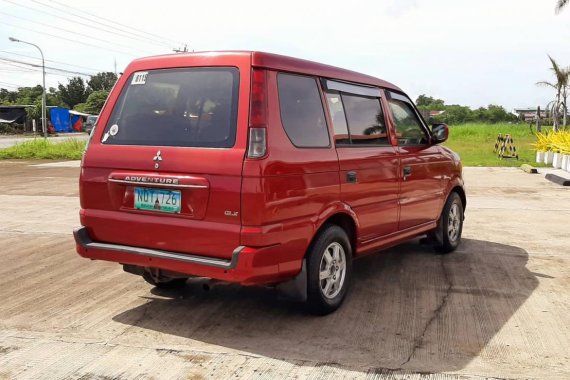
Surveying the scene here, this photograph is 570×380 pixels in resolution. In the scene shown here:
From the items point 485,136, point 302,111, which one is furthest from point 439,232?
point 485,136

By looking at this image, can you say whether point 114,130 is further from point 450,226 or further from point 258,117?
point 450,226

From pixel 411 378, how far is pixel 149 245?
199cm

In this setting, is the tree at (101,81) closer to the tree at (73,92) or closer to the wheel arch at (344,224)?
the tree at (73,92)

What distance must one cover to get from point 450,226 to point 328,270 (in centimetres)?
271

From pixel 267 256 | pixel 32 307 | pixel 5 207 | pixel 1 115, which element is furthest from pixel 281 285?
pixel 1 115

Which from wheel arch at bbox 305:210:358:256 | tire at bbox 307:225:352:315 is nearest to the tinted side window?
wheel arch at bbox 305:210:358:256

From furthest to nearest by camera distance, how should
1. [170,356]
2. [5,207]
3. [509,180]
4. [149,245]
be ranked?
[509,180]
[5,207]
[149,245]
[170,356]

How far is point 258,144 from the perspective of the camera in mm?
3758

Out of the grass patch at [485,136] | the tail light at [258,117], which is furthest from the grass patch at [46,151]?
the tail light at [258,117]

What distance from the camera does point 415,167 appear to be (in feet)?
18.5

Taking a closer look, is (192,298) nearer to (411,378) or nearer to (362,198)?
(362,198)

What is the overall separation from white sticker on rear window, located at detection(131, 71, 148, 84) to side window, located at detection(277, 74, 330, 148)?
1.08 m

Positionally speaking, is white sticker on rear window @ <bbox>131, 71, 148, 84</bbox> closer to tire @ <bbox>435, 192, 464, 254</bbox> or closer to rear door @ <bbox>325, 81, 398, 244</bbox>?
rear door @ <bbox>325, 81, 398, 244</bbox>

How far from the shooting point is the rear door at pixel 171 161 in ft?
12.5
